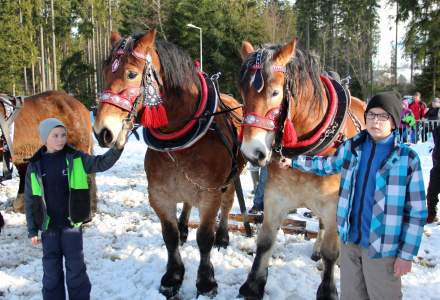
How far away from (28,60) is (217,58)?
34.5 feet

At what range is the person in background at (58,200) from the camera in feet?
8.48

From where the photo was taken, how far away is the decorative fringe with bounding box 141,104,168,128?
2.59 m

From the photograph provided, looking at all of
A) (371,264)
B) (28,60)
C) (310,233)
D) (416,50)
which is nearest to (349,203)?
(371,264)

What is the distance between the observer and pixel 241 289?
117 inches

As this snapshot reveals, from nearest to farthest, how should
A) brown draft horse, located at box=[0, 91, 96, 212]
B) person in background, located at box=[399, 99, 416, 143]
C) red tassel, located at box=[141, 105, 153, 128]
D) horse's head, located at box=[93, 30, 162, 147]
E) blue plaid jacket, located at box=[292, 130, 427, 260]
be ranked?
blue plaid jacket, located at box=[292, 130, 427, 260], horse's head, located at box=[93, 30, 162, 147], red tassel, located at box=[141, 105, 153, 128], person in background, located at box=[399, 99, 416, 143], brown draft horse, located at box=[0, 91, 96, 212]

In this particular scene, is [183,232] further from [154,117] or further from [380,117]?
[380,117]

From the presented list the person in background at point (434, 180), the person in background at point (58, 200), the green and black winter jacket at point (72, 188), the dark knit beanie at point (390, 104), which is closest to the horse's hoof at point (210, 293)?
the person in background at point (58, 200)

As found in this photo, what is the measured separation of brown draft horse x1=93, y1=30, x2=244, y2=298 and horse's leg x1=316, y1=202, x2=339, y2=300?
810 millimetres

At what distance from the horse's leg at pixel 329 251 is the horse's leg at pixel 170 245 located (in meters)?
1.08

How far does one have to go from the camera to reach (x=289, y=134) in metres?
2.43

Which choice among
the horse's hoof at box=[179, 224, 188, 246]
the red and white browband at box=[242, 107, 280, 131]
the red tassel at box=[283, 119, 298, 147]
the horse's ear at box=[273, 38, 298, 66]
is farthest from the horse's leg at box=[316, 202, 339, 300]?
the horse's hoof at box=[179, 224, 188, 246]

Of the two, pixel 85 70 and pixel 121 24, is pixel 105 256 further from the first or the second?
pixel 121 24

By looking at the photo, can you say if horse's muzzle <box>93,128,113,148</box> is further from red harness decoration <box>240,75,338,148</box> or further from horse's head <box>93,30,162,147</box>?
red harness decoration <box>240,75,338,148</box>

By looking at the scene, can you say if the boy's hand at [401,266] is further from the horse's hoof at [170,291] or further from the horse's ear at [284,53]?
the horse's hoof at [170,291]
